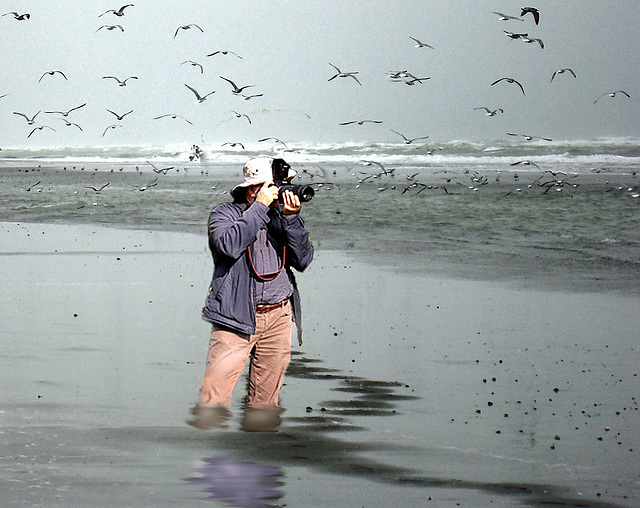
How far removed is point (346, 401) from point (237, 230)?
191cm

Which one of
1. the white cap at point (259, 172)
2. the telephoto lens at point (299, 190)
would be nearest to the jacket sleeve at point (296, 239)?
the telephoto lens at point (299, 190)

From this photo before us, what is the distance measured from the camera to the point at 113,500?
15.4 feet

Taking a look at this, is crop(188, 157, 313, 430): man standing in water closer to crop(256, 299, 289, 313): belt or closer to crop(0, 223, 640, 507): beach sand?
crop(256, 299, 289, 313): belt

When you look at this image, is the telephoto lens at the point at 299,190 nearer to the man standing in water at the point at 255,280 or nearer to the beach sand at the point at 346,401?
the man standing in water at the point at 255,280

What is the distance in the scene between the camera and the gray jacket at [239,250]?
5.26 metres

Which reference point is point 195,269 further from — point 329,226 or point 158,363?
point 329,226

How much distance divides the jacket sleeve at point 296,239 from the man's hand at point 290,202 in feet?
0.12

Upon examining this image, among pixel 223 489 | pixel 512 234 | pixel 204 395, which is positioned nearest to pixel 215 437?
pixel 204 395

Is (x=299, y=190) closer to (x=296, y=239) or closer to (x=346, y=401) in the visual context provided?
(x=296, y=239)

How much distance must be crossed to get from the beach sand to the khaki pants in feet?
0.99

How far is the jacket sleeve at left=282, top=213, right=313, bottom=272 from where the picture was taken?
538 centimetres

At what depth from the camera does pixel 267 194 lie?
5363mm

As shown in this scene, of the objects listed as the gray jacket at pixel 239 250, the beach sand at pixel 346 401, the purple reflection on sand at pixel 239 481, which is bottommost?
the purple reflection on sand at pixel 239 481

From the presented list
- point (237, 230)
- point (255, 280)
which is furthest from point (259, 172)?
point (255, 280)
